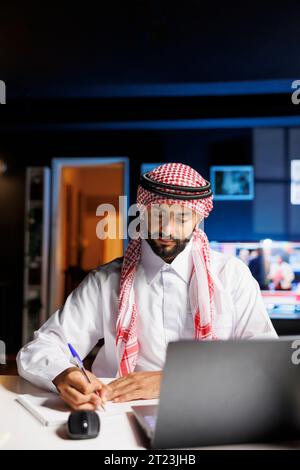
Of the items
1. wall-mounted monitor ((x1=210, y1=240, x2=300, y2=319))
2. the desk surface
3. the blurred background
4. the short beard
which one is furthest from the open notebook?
wall-mounted monitor ((x1=210, y1=240, x2=300, y2=319))

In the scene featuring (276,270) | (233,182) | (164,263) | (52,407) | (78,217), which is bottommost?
(52,407)

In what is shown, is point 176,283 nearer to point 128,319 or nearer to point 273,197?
point 128,319

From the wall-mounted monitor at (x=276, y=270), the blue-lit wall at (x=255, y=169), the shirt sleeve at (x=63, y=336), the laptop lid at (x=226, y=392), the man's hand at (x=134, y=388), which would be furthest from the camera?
the blue-lit wall at (x=255, y=169)

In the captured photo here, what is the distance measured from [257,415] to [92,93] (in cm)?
442

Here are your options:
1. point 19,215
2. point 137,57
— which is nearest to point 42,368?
point 137,57

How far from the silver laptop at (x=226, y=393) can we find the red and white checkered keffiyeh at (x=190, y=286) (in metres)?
0.73

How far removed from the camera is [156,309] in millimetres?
1848

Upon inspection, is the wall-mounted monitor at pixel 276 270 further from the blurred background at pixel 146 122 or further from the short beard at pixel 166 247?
the short beard at pixel 166 247

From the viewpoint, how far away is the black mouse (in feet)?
3.42

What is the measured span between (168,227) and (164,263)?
182mm

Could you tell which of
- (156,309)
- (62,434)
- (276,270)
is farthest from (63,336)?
(276,270)

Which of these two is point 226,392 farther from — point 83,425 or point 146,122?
point 146,122

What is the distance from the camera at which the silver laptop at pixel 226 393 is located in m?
0.93

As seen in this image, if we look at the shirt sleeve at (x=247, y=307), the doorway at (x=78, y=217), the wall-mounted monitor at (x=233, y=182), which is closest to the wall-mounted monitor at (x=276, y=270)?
the wall-mounted monitor at (x=233, y=182)
